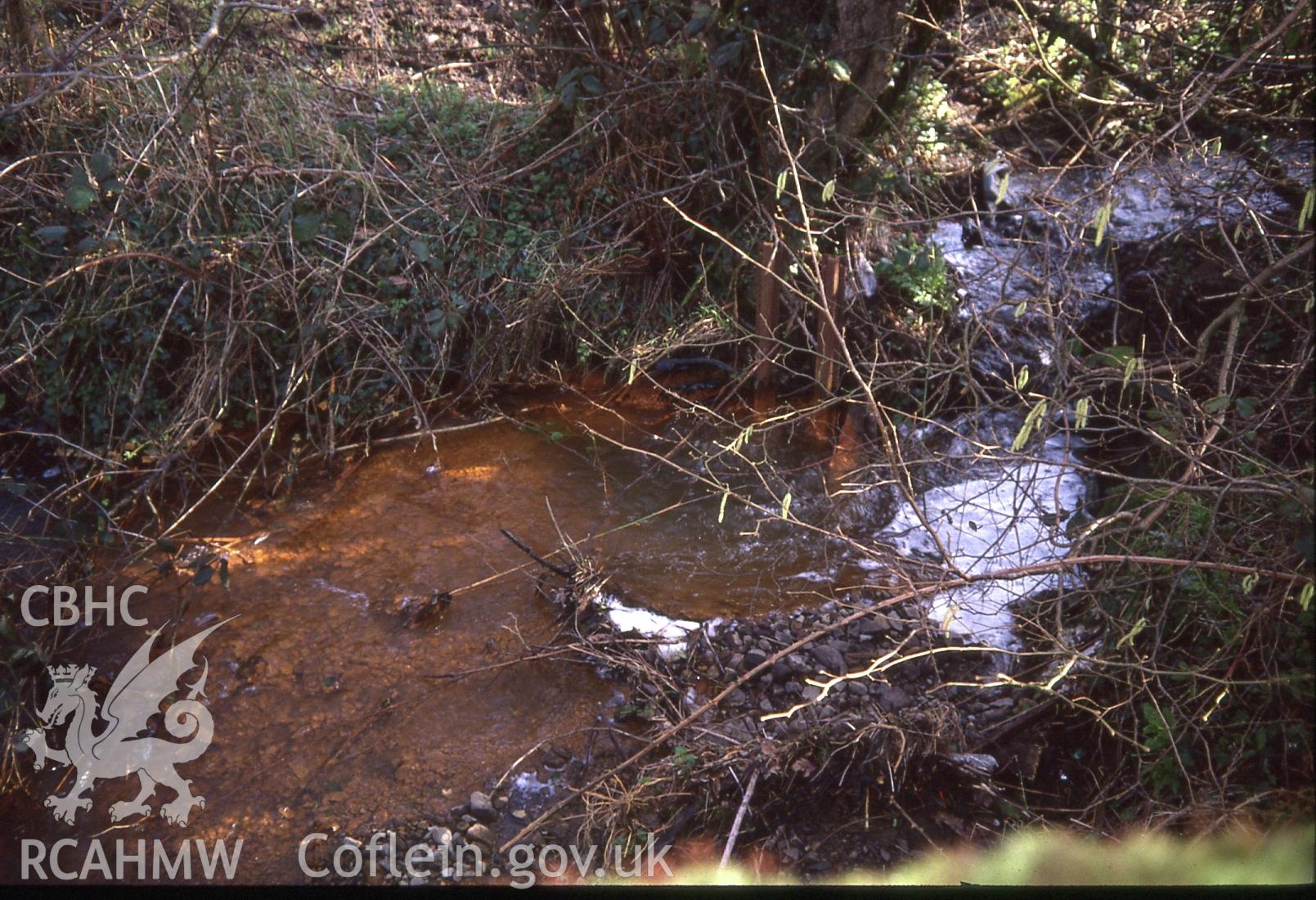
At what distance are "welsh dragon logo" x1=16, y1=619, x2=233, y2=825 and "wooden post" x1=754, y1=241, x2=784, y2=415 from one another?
2.97 meters

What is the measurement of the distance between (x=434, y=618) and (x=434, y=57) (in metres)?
4.57

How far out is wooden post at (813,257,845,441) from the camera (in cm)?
452

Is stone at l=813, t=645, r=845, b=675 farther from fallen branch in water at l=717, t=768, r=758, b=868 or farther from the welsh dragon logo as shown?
the welsh dragon logo

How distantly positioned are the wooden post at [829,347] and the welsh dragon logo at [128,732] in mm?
2907

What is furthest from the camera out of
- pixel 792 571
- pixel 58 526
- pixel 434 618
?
pixel 792 571

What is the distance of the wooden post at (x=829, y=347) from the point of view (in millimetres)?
4523

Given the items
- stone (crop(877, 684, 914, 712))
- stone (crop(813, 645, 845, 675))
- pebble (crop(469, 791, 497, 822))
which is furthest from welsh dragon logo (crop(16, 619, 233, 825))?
stone (crop(877, 684, 914, 712))

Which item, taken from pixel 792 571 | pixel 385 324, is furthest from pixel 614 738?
pixel 385 324

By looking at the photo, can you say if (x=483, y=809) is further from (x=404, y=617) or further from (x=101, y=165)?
(x=101, y=165)

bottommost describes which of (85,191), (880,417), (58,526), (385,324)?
(58,526)

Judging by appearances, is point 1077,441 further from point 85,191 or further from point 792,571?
point 85,191

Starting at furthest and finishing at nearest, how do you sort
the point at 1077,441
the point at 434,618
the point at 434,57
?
the point at 434,57, the point at 1077,441, the point at 434,618

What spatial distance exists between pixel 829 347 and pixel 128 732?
3.46 metres

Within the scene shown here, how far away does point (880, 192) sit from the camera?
4965 mm
